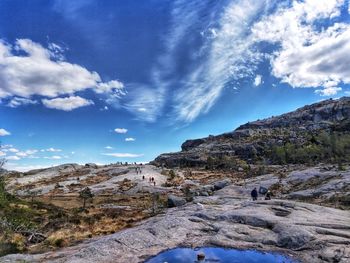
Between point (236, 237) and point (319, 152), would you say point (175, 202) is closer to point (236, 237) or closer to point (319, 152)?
point (236, 237)

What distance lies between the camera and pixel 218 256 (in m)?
29.0

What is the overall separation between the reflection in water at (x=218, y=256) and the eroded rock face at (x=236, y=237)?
102 centimetres

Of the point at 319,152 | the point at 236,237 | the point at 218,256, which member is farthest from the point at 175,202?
the point at 319,152

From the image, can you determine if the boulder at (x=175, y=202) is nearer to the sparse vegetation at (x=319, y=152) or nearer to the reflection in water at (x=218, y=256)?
the reflection in water at (x=218, y=256)

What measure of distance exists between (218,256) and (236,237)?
5161 millimetres

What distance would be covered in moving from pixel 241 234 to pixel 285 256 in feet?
20.6

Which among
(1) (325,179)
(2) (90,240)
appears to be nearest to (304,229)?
(2) (90,240)

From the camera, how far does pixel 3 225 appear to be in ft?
128

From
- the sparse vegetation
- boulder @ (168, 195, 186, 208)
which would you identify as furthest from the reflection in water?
the sparse vegetation

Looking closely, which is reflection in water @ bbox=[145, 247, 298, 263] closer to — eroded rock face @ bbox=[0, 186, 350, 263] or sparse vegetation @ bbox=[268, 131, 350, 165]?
eroded rock face @ bbox=[0, 186, 350, 263]

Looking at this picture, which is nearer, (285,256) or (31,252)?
(285,256)

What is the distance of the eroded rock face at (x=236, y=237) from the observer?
2925 cm

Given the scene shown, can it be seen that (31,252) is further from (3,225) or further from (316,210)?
(316,210)

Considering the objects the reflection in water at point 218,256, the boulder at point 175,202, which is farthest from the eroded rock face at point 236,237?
the boulder at point 175,202
